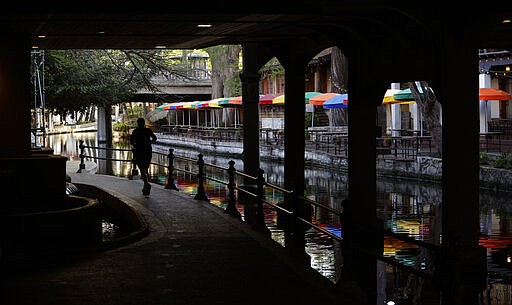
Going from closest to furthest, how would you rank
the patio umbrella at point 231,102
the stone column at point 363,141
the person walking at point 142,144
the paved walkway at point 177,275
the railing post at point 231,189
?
1. the paved walkway at point 177,275
2. the stone column at point 363,141
3. the railing post at point 231,189
4. the person walking at point 142,144
5. the patio umbrella at point 231,102

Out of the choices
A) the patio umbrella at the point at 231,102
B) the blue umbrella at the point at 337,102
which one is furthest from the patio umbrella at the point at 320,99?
the patio umbrella at the point at 231,102

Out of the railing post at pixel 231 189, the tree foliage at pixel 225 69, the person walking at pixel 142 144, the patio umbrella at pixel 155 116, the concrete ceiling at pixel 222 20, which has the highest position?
the tree foliage at pixel 225 69

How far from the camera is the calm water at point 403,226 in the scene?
460 inches

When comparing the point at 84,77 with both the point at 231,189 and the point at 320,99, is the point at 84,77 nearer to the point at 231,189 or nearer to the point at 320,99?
the point at 320,99

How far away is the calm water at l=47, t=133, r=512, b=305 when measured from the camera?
1170cm

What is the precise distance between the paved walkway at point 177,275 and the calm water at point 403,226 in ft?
4.76

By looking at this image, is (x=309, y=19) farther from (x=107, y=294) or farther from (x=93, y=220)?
(x=107, y=294)

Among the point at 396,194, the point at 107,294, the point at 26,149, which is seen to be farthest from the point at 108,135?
the point at 107,294

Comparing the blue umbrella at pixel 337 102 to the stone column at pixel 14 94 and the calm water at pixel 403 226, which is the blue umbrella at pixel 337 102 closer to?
the calm water at pixel 403 226

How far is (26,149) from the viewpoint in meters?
13.6

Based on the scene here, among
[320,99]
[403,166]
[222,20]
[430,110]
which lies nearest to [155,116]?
[320,99]

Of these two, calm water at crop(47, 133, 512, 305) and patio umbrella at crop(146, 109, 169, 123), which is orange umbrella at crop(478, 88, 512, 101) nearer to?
calm water at crop(47, 133, 512, 305)

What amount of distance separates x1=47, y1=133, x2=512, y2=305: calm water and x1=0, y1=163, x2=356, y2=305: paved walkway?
4.76ft

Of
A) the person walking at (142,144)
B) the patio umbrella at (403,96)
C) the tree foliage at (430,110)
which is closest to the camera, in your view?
the person walking at (142,144)
